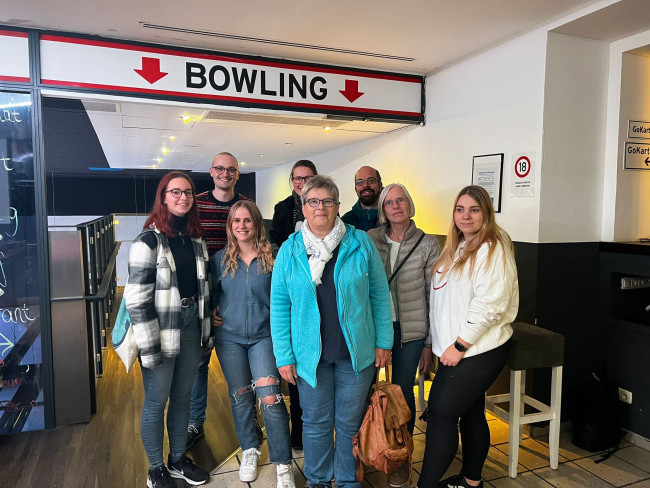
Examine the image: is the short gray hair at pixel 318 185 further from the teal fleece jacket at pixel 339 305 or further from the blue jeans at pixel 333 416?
the blue jeans at pixel 333 416

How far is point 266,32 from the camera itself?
2965 mm

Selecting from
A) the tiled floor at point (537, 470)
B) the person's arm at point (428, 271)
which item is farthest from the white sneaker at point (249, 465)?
the person's arm at point (428, 271)

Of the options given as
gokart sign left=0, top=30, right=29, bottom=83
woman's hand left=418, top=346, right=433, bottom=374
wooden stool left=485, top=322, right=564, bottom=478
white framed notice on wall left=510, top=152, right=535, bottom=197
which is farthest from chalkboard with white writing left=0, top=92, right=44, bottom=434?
white framed notice on wall left=510, top=152, right=535, bottom=197

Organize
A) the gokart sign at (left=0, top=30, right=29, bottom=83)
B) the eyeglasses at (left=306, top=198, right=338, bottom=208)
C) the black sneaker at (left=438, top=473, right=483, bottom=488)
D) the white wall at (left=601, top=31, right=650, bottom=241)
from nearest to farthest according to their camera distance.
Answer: the eyeglasses at (left=306, top=198, right=338, bottom=208)
the black sneaker at (left=438, top=473, right=483, bottom=488)
the gokart sign at (left=0, top=30, right=29, bottom=83)
the white wall at (left=601, top=31, right=650, bottom=241)

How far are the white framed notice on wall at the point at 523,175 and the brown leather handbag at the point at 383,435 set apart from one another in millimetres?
1620

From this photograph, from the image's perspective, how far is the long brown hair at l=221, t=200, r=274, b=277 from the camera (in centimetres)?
236

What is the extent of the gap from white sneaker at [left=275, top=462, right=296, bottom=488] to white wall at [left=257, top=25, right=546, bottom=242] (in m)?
1.98

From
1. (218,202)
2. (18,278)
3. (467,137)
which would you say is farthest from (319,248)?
(18,278)

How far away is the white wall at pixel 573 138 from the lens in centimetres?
292

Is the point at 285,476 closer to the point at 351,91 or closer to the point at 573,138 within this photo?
the point at 573,138

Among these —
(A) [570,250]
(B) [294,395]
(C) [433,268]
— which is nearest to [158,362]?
(B) [294,395]

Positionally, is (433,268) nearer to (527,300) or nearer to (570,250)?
(527,300)

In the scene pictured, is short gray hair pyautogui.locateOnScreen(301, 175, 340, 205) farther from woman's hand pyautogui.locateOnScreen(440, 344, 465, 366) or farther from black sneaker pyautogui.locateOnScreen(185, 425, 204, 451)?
black sneaker pyautogui.locateOnScreen(185, 425, 204, 451)

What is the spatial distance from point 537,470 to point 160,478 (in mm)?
2041
